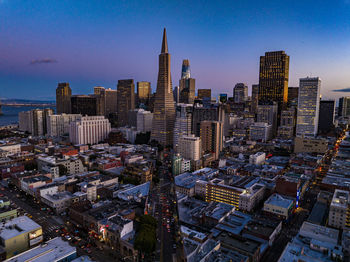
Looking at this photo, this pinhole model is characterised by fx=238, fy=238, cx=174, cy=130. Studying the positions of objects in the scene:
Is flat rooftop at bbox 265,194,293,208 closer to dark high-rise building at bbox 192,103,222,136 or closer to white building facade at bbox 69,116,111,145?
dark high-rise building at bbox 192,103,222,136

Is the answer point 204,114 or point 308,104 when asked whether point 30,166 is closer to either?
point 204,114

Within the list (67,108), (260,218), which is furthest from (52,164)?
(67,108)

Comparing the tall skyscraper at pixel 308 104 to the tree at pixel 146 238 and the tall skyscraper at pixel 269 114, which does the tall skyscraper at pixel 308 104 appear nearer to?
the tall skyscraper at pixel 269 114

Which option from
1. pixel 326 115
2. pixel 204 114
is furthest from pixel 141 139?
pixel 326 115

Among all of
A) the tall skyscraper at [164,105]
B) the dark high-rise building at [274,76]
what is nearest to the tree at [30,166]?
the tall skyscraper at [164,105]

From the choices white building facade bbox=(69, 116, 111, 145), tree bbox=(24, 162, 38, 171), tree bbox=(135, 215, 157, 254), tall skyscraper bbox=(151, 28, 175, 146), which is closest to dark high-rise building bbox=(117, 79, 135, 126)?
white building facade bbox=(69, 116, 111, 145)

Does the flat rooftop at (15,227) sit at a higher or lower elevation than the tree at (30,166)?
higher
